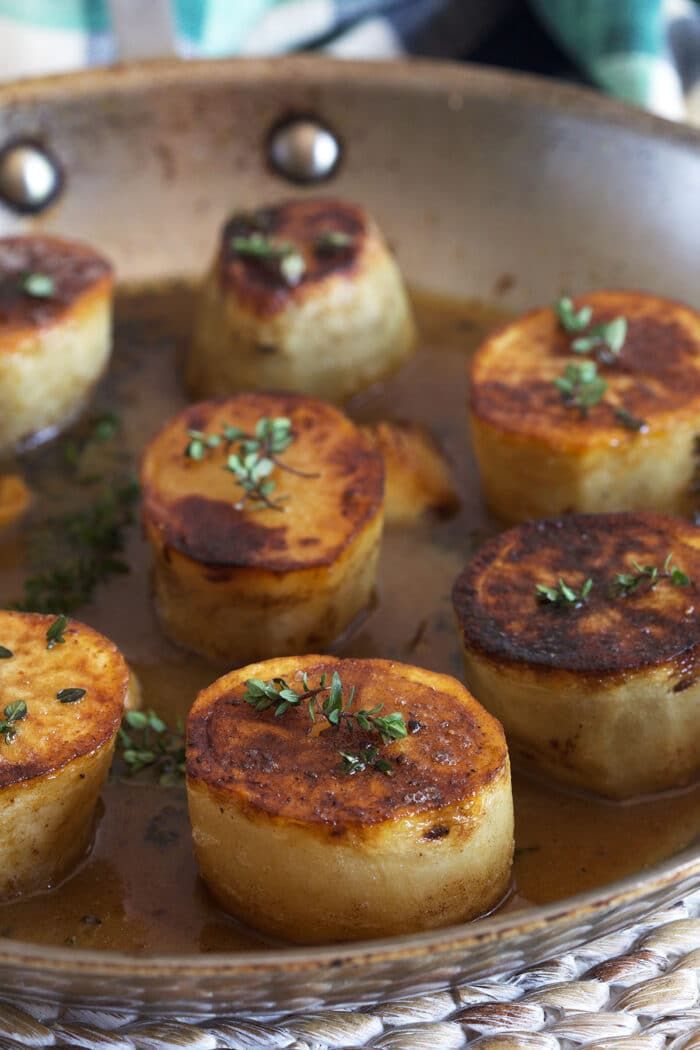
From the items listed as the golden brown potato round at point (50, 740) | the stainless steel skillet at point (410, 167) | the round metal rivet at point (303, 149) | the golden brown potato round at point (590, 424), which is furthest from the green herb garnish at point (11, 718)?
the round metal rivet at point (303, 149)

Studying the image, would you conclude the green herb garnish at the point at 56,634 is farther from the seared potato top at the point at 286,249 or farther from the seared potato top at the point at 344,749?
the seared potato top at the point at 286,249

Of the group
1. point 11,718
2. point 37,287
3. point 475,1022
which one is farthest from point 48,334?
point 475,1022

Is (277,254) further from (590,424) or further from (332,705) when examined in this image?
(332,705)

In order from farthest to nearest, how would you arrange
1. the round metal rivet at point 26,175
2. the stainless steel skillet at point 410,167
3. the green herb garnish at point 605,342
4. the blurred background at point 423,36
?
the blurred background at point 423,36, the round metal rivet at point 26,175, the stainless steel skillet at point 410,167, the green herb garnish at point 605,342

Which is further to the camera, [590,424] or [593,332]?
[593,332]

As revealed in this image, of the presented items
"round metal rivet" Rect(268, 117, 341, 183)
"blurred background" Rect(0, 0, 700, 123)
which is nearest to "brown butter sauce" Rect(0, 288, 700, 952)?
"round metal rivet" Rect(268, 117, 341, 183)

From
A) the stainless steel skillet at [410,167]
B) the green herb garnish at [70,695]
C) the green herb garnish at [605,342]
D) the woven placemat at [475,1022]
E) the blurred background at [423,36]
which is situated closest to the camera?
the woven placemat at [475,1022]

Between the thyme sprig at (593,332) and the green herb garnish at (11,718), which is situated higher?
the thyme sprig at (593,332)
